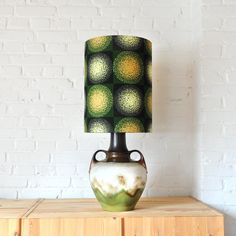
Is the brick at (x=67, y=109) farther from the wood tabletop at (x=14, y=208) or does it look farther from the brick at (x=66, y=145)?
the wood tabletop at (x=14, y=208)

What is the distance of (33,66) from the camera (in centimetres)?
167

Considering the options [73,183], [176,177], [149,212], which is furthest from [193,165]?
[73,183]

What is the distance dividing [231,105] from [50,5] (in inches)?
38.9

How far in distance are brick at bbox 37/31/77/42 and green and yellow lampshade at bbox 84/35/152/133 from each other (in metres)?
0.42

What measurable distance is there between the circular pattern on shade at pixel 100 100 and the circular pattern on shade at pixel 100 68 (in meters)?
0.03

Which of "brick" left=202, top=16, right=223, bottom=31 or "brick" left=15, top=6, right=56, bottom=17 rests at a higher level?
"brick" left=15, top=6, right=56, bottom=17

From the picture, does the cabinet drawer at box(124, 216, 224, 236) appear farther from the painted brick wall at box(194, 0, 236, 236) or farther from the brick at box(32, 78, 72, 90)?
the brick at box(32, 78, 72, 90)

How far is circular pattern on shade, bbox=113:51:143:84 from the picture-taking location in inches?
50.0

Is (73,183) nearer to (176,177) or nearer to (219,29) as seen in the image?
(176,177)

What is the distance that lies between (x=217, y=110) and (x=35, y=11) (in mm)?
991

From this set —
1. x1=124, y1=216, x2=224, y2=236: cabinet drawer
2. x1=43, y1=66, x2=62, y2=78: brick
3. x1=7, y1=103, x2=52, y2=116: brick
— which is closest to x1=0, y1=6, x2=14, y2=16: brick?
x1=43, y1=66, x2=62, y2=78: brick

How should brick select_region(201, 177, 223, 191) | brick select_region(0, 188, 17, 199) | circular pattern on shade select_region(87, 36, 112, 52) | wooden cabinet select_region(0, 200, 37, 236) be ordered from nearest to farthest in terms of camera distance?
wooden cabinet select_region(0, 200, 37, 236) < circular pattern on shade select_region(87, 36, 112, 52) < brick select_region(201, 177, 223, 191) < brick select_region(0, 188, 17, 199)

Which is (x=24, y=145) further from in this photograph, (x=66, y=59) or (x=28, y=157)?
(x=66, y=59)

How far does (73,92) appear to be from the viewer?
1.67 meters
